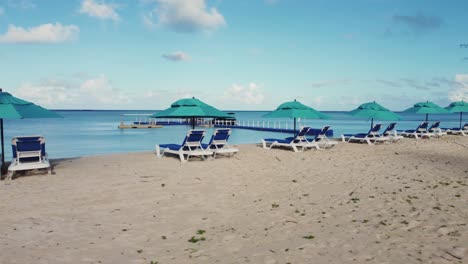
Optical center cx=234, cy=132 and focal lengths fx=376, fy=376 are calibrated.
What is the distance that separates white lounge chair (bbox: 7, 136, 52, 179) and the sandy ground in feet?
1.01

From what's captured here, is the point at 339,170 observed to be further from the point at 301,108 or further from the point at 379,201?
the point at 301,108

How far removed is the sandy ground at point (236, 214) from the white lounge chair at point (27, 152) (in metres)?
0.31

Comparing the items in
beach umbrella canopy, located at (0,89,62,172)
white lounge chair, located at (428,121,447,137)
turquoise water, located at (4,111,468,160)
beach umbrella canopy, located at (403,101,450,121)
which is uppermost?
beach umbrella canopy, located at (403,101,450,121)

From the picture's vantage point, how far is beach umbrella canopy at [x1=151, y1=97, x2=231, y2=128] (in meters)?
10.2

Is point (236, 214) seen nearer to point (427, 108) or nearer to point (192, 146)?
point (192, 146)

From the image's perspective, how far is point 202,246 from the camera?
3854 mm

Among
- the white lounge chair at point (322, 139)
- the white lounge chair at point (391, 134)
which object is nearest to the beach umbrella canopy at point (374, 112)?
the white lounge chair at point (391, 134)

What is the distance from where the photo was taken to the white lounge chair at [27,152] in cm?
755

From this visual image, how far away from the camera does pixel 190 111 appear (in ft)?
34.2

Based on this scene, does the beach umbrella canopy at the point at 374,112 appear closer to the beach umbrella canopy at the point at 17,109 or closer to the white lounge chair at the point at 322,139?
the white lounge chair at the point at 322,139

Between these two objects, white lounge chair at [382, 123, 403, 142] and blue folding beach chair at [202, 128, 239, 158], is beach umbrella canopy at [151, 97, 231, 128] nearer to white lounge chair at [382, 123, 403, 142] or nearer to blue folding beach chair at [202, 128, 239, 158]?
blue folding beach chair at [202, 128, 239, 158]

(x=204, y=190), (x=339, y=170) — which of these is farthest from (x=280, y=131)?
(x=204, y=190)

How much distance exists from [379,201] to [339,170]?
2.83 meters

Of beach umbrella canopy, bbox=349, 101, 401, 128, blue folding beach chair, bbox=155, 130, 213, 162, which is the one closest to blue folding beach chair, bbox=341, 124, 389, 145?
beach umbrella canopy, bbox=349, 101, 401, 128
